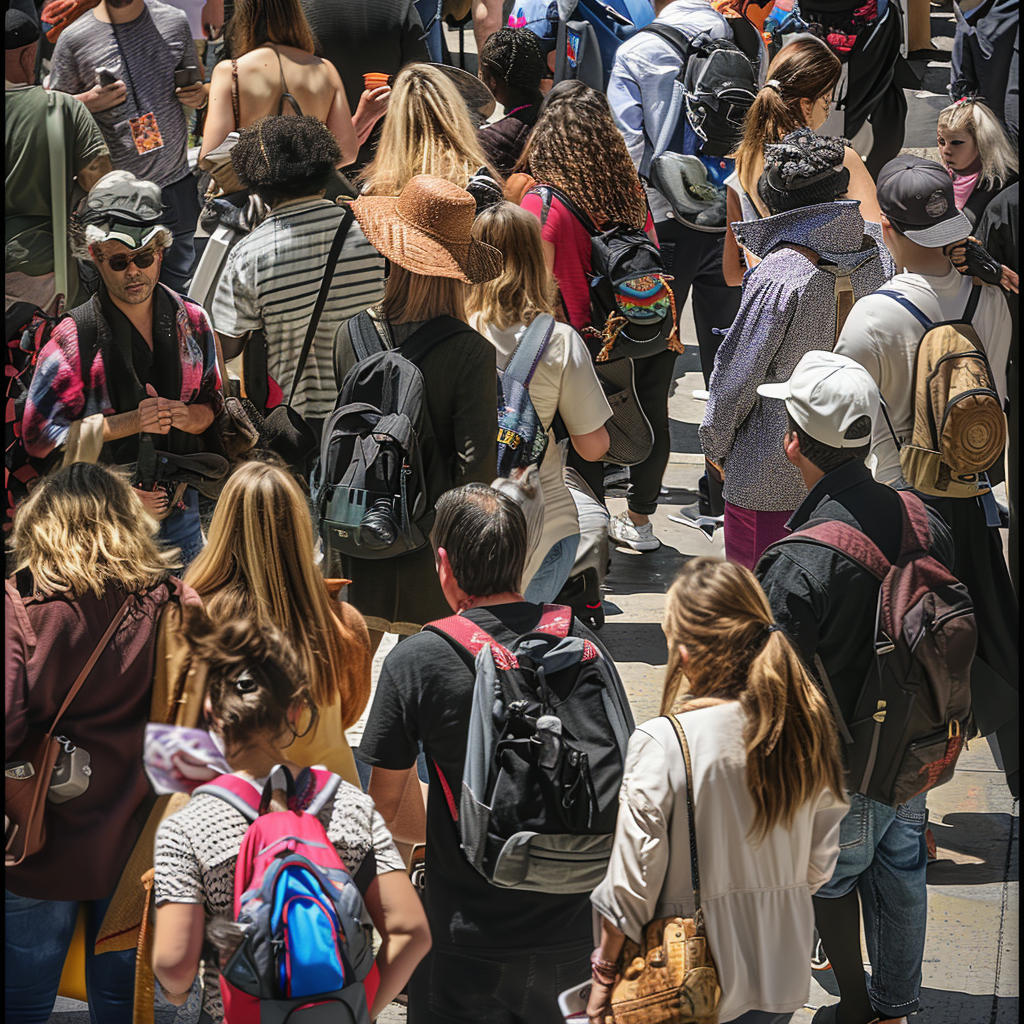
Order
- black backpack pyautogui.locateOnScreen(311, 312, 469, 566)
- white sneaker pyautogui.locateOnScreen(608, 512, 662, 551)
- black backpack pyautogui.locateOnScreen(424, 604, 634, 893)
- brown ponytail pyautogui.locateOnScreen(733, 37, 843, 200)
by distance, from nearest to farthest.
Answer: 1. black backpack pyautogui.locateOnScreen(424, 604, 634, 893)
2. black backpack pyautogui.locateOnScreen(311, 312, 469, 566)
3. brown ponytail pyautogui.locateOnScreen(733, 37, 843, 200)
4. white sneaker pyautogui.locateOnScreen(608, 512, 662, 551)

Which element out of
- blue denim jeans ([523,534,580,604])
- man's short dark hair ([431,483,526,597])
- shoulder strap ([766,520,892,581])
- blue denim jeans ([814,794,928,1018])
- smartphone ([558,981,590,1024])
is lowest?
blue denim jeans ([814,794,928,1018])

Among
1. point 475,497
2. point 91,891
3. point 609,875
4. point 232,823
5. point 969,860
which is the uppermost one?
point 475,497

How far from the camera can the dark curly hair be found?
4.83m

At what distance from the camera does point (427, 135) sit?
17.8ft

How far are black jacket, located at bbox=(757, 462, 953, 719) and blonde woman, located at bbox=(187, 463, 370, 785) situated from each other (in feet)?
3.80

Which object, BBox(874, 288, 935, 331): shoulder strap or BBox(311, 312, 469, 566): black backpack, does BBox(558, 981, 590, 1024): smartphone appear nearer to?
BBox(311, 312, 469, 566): black backpack

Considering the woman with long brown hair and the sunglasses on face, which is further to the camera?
the woman with long brown hair

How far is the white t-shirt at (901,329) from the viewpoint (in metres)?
4.57

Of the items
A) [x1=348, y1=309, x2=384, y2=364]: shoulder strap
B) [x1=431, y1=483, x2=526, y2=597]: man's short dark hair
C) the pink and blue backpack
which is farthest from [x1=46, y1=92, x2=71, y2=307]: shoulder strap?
the pink and blue backpack

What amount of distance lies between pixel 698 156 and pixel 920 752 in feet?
12.9

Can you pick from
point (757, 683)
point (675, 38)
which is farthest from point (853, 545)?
point (675, 38)

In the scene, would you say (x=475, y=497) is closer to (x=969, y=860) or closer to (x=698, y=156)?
(x=969, y=860)

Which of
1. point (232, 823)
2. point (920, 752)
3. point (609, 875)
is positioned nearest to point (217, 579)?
point (232, 823)

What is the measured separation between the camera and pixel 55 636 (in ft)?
10.7
